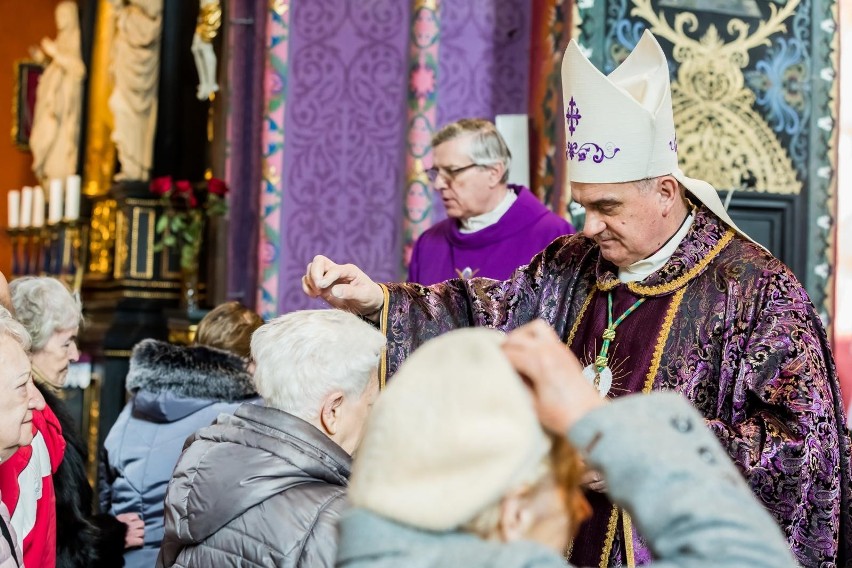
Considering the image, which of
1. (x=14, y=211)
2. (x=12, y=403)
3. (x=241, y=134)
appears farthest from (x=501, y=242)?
(x=14, y=211)

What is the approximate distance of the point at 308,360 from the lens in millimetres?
2162

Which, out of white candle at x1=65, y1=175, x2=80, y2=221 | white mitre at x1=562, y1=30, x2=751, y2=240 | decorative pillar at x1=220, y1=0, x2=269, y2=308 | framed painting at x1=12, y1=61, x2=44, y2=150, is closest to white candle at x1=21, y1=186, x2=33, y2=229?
framed painting at x1=12, y1=61, x2=44, y2=150

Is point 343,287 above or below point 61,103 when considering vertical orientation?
below

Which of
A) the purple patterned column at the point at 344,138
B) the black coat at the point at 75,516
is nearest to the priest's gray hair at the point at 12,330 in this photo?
the black coat at the point at 75,516

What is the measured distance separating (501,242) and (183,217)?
3.59 meters

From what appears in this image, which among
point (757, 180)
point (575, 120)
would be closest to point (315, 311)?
point (575, 120)

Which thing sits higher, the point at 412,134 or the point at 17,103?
the point at 17,103

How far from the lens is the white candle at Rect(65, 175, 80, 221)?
30.6 ft

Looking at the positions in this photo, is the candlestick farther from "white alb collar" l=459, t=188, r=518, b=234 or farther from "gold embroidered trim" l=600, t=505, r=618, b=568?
"gold embroidered trim" l=600, t=505, r=618, b=568

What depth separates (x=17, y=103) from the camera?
38.0ft

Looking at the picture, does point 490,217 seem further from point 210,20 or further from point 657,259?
point 210,20

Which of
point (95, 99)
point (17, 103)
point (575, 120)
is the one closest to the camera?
point (575, 120)

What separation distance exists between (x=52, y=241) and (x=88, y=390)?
3.06m

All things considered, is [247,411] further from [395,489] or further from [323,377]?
[395,489]
